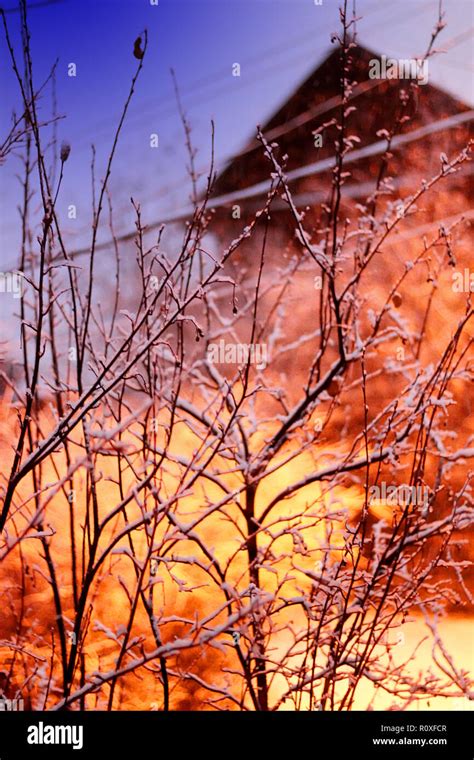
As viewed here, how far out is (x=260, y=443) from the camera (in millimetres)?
2740

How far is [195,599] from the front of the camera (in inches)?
102

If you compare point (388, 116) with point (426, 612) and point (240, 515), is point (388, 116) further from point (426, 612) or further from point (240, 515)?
point (426, 612)

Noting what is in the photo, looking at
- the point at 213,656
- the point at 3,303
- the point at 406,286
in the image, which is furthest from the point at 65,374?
the point at 406,286

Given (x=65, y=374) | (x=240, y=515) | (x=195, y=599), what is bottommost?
(x=195, y=599)

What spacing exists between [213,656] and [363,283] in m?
1.55

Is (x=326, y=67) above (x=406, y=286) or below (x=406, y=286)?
above

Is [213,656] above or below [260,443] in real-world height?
below
